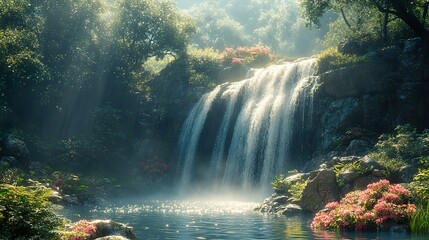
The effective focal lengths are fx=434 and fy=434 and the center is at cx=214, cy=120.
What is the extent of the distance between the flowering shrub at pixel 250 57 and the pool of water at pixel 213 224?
90.1ft

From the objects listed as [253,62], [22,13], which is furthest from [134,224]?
[253,62]

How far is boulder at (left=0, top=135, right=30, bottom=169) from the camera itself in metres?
34.6

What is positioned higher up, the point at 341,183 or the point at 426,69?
the point at 426,69

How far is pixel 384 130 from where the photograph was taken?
30250mm

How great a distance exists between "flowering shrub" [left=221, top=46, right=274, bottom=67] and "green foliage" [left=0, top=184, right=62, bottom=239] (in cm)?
4325

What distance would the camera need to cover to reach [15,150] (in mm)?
34750

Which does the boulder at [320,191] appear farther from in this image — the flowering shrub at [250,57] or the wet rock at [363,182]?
the flowering shrub at [250,57]

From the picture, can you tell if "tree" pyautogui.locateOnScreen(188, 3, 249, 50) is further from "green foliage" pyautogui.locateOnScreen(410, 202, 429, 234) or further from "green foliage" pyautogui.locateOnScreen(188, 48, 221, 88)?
"green foliage" pyautogui.locateOnScreen(410, 202, 429, 234)

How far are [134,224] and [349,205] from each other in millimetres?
9683

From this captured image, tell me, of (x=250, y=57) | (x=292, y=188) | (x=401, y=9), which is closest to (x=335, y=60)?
(x=401, y=9)

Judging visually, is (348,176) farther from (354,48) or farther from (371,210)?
(354,48)

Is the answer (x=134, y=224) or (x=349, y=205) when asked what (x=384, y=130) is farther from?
(x=134, y=224)

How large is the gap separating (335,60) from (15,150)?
86.2 feet

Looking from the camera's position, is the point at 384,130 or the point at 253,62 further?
the point at 253,62
